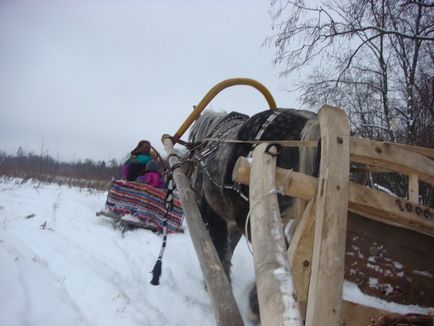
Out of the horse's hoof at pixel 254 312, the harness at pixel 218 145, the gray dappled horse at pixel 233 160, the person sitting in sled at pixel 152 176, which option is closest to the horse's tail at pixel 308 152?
the gray dappled horse at pixel 233 160

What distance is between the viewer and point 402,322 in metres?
1.05

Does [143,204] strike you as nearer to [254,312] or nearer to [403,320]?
[254,312]

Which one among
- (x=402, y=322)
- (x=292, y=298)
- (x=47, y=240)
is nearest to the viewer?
(x=292, y=298)

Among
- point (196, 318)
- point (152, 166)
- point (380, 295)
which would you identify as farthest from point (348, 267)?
point (152, 166)

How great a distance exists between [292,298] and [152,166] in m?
5.04

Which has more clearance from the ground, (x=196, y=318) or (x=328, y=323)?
(x=328, y=323)

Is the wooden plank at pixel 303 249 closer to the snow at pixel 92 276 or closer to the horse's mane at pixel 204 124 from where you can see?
the snow at pixel 92 276

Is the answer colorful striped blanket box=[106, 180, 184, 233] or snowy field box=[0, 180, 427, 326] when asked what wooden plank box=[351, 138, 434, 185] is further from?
colorful striped blanket box=[106, 180, 184, 233]

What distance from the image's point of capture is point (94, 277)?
277 centimetres

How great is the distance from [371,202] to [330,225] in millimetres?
381

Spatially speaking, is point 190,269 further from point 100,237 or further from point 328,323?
point 328,323

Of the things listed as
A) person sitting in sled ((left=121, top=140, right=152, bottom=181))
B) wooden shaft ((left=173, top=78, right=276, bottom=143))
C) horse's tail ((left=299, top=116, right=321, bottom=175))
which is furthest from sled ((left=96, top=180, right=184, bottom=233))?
horse's tail ((left=299, top=116, right=321, bottom=175))

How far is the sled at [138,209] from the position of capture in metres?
5.05

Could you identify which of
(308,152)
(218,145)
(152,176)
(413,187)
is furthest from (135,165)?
(413,187)
